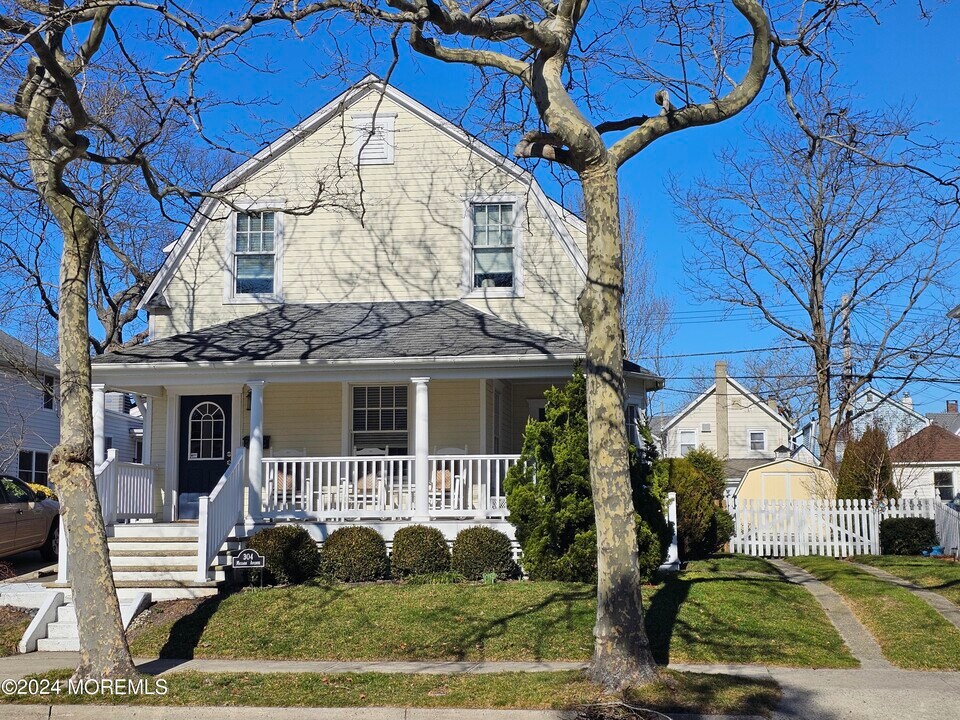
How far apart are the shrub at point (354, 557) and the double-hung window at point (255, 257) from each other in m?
5.89

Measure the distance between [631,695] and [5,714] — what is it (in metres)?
5.37

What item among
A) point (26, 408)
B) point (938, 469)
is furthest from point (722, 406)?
point (26, 408)

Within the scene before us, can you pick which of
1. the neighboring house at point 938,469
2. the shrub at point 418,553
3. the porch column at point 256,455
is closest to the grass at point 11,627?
the porch column at point 256,455

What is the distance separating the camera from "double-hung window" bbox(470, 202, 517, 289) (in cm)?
1762

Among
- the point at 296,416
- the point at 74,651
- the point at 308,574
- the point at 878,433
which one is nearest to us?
the point at 74,651

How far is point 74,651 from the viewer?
37.3ft

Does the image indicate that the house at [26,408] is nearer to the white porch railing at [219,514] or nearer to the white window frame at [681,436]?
the white porch railing at [219,514]

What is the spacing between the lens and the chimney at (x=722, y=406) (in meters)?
42.0

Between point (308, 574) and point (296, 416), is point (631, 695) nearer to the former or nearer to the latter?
point (308, 574)

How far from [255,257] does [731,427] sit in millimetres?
34420

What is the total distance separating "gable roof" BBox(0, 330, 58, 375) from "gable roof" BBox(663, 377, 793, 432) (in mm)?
26972

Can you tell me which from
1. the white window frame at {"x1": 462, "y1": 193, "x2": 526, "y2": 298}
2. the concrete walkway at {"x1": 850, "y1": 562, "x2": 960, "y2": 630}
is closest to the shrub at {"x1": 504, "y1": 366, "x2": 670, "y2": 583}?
the concrete walkway at {"x1": 850, "y1": 562, "x2": 960, "y2": 630}

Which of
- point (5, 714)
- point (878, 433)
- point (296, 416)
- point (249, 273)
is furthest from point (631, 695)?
point (878, 433)

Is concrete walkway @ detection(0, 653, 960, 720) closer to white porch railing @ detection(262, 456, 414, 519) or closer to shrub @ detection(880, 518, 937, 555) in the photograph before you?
white porch railing @ detection(262, 456, 414, 519)
